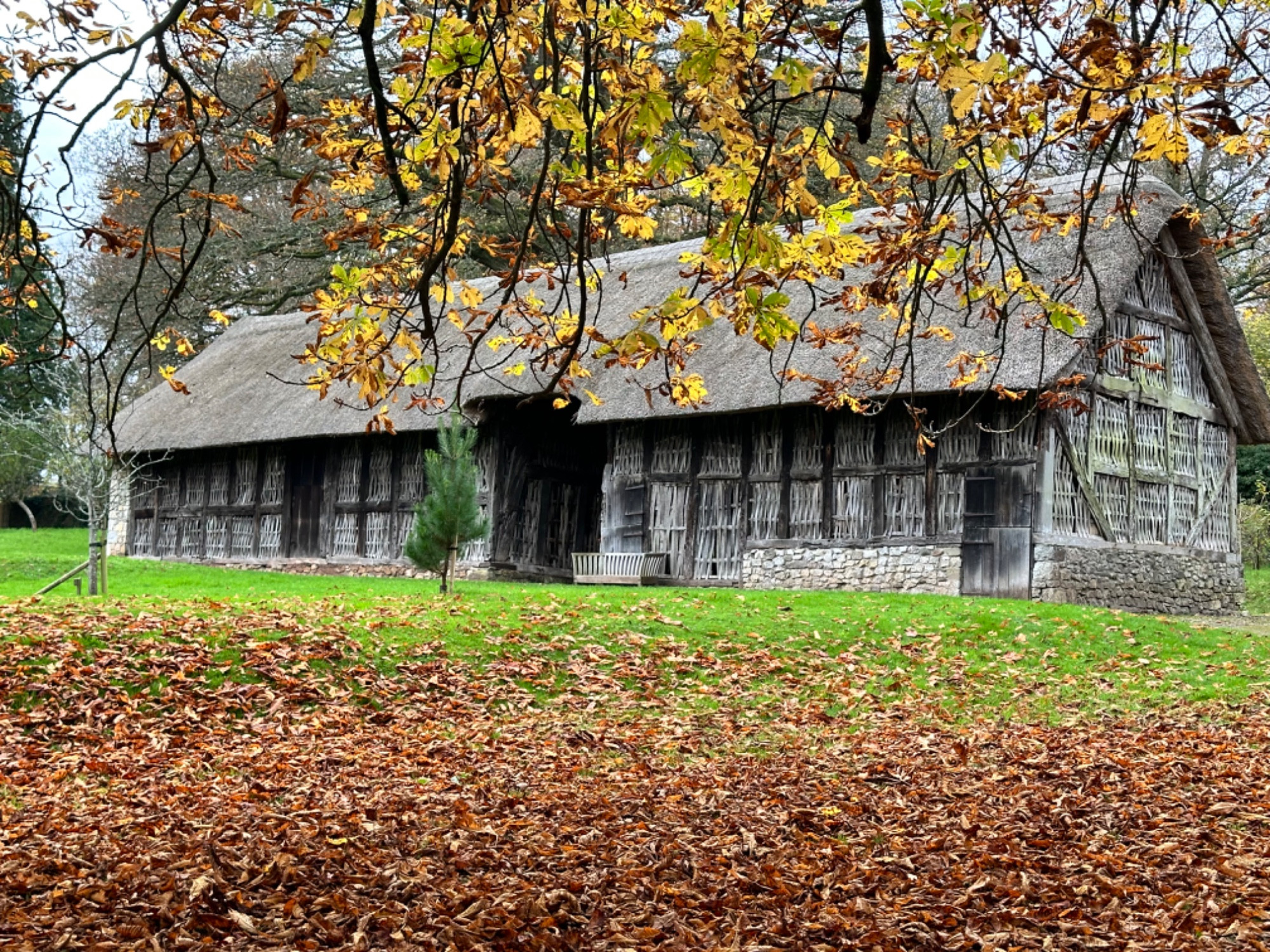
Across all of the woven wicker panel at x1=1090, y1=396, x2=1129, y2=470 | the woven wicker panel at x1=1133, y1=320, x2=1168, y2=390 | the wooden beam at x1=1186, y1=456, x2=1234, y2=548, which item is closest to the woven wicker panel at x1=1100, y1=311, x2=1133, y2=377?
the woven wicker panel at x1=1133, y1=320, x2=1168, y2=390

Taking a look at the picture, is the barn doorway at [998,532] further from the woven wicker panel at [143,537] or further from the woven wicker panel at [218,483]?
the woven wicker panel at [143,537]

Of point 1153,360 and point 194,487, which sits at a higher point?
point 1153,360

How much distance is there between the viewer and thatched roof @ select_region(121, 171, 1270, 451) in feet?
57.7

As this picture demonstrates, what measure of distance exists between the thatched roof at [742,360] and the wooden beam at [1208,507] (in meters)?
0.92

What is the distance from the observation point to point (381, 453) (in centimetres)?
2478

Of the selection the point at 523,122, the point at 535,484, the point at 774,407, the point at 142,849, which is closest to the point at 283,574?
the point at 535,484

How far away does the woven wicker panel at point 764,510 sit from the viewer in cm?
2017

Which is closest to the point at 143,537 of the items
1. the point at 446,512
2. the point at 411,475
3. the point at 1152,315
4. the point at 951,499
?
the point at 411,475

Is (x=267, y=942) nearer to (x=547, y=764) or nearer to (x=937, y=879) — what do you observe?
(x=937, y=879)

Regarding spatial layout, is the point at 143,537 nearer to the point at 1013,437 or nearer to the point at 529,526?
the point at 529,526

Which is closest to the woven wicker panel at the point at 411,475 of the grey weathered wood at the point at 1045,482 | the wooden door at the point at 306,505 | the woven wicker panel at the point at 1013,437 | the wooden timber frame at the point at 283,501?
the wooden timber frame at the point at 283,501

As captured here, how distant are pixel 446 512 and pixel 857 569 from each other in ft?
19.0

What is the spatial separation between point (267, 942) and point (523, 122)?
10.6ft

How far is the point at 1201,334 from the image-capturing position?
68.4 feet
